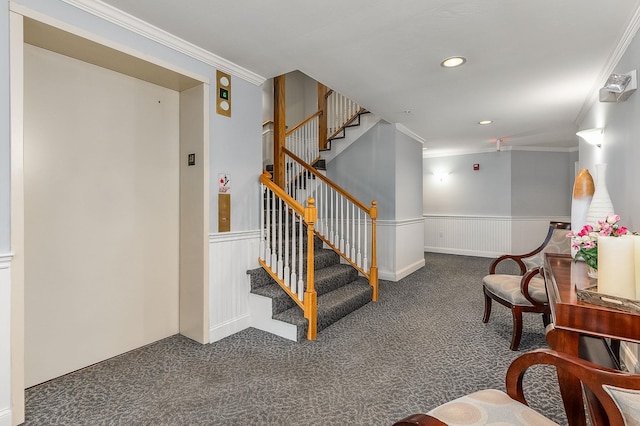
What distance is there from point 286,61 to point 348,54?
1.69 ft

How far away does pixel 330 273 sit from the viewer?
3.52 m

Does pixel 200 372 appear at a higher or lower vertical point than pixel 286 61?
lower

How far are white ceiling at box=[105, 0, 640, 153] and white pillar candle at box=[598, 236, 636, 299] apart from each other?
1.45 m

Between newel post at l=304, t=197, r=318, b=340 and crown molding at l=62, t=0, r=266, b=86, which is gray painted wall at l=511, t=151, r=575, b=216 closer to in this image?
newel post at l=304, t=197, r=318, b=340

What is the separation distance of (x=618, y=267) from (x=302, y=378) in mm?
1729

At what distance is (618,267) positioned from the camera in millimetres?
1307

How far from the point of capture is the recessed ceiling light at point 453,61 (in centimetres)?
258

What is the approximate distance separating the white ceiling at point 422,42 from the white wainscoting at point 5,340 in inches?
62.9

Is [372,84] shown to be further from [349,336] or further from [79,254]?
[79,254]

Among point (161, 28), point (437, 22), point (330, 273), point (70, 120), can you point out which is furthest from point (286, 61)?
point (330, 273)

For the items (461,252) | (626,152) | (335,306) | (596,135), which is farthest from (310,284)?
(461,252)

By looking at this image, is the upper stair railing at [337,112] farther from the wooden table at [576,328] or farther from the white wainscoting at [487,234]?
the wooden table at [576,328]

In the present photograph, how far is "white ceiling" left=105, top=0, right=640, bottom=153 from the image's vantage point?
192 centimetres

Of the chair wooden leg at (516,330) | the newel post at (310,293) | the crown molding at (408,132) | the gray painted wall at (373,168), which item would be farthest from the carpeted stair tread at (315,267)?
the crown molding at (408,132)
